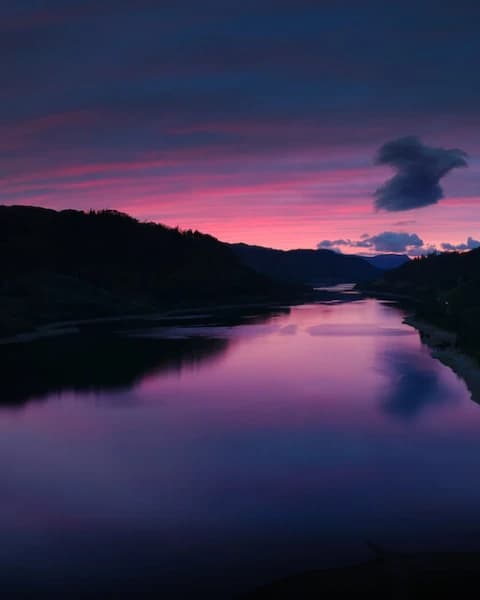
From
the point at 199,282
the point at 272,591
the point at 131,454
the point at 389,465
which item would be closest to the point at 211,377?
the point at 131,454

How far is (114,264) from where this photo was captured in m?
122

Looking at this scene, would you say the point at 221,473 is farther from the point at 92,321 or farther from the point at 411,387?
the point at 92,321

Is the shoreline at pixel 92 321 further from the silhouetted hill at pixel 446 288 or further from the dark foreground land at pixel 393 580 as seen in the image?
the dark foreground land at pixel 393 580

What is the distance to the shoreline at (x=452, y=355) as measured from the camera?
100 feet

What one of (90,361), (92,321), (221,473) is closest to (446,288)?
(92,321)

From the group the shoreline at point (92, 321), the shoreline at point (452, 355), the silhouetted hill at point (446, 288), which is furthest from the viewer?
the shoreline at point (92, 321)

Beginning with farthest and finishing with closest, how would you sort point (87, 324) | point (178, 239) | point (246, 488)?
point (178, 239)
point (87, 324)
point (246, 488)

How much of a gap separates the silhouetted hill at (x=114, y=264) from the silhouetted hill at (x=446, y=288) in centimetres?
3378

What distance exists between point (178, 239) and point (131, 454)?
129228 millimetres

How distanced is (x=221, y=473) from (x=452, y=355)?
2719 centimetres

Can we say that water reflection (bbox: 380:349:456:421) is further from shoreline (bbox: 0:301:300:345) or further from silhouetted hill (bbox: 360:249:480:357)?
shoreline (bbox: 0:301:300:345)

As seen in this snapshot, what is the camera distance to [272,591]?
978 centimetres

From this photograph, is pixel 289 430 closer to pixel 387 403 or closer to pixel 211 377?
pixel 387 403

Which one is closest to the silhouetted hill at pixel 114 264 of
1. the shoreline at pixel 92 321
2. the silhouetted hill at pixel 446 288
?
the shoreline at pixel 92 321
